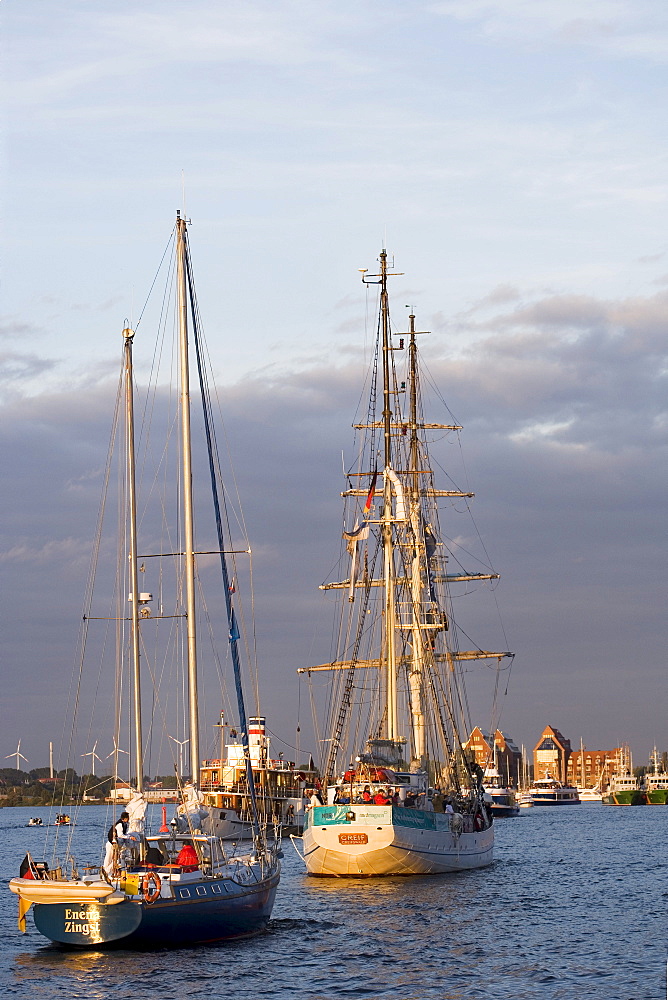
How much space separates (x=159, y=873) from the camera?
3691 centimetres

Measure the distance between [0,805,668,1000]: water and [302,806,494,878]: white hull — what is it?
2.34 feet

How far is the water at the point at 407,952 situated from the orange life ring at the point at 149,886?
1.69 metres

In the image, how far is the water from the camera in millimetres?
34312

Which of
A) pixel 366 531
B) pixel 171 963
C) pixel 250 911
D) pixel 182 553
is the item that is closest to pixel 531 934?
pixel 250 911

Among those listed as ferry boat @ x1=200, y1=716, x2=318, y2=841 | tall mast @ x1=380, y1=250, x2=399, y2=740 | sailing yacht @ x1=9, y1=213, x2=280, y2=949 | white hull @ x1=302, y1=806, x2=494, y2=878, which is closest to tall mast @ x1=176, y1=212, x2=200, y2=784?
sailing yacht @ x1=9, y1=213, x2=280, y2=949

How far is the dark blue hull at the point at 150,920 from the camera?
119 feet

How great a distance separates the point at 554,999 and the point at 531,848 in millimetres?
70105

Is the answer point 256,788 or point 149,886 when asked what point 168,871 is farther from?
point 256,788

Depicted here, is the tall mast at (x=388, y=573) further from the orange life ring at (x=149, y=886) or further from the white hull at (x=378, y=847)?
the orange life ring at (x=149, y=886)

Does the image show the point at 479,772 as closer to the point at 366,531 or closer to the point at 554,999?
the point at 366,531

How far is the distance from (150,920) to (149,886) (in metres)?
0.92

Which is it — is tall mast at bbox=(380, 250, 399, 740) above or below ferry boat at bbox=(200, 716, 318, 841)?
above

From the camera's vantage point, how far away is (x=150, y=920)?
120 ft

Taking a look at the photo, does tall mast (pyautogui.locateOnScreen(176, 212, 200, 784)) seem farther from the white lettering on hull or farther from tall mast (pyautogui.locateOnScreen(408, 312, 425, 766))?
tall mast (pyautogui.locateOnScreen(408, 312, 425, 766))
